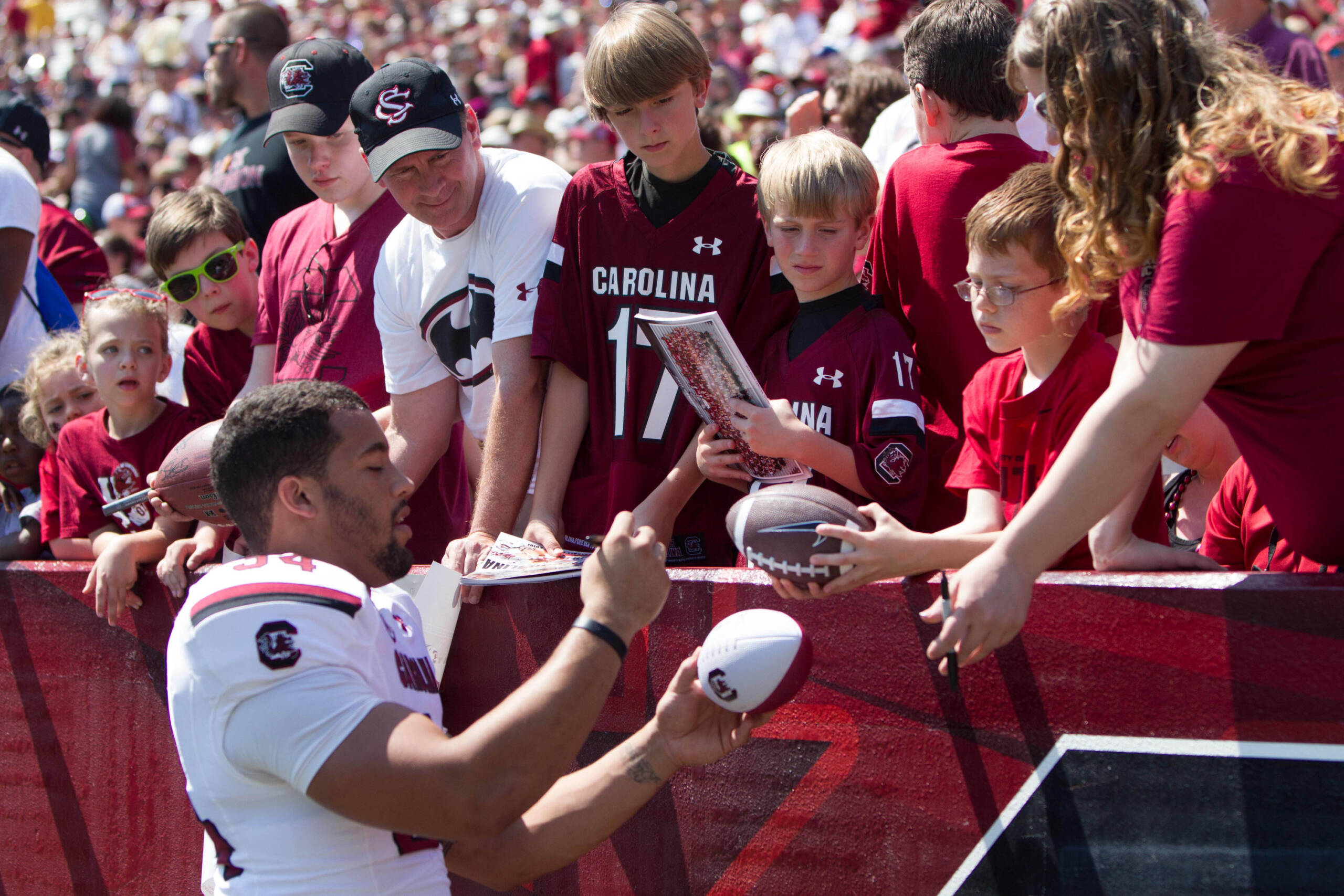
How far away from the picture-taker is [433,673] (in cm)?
304

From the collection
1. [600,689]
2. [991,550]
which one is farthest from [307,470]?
[991,550]

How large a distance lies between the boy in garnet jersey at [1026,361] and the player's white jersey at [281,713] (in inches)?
55.7

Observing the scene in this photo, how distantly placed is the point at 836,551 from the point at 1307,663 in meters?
1.02

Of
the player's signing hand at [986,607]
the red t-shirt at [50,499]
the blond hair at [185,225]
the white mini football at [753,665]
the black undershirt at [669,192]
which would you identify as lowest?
the red t-shirt at [50,499]

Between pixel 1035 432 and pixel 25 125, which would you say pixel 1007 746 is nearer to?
pixel 1035 432

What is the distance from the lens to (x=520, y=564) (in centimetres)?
331

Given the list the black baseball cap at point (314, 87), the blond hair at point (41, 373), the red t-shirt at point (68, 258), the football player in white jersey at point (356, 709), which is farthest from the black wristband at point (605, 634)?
the red t-shirt at point (68, 258)

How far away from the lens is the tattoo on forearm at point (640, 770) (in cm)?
282

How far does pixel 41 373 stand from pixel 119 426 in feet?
2.23

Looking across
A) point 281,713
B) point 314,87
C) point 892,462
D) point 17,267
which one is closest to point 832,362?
point 892,462

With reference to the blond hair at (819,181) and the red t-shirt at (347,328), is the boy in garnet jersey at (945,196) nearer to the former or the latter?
the blond hair at (819,181)

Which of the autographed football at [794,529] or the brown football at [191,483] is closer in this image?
the autographed football at [794,529]

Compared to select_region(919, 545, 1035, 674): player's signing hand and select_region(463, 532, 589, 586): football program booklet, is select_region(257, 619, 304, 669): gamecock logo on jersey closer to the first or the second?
select_region(463, 532, 589, 586): football program booklet

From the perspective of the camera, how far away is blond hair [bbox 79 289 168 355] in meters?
4.74
